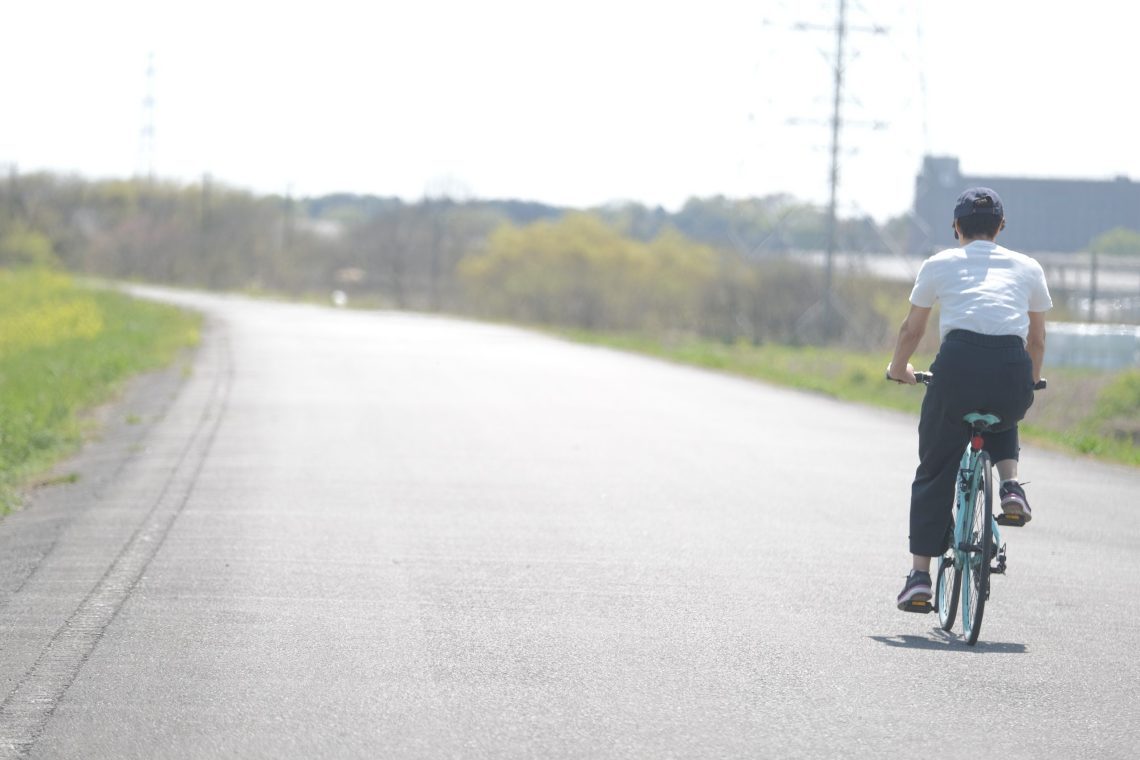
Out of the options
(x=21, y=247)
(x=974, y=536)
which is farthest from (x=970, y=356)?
(x=21, y=247)

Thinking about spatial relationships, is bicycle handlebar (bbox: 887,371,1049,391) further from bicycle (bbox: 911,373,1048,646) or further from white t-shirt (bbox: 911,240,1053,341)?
white t-shirt (bbox: 911,240,1053,341)

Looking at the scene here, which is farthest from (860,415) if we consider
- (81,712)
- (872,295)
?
(872,295)

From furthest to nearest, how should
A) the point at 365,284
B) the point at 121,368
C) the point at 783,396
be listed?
the point at 365,284 → the point at 121,368 → the point at 783,396

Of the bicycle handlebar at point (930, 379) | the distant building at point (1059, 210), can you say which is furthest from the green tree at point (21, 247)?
the bicycle handlebar at point (930, 379)

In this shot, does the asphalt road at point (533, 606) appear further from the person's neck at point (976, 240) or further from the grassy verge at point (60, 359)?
the person's neck at point (976, 240)

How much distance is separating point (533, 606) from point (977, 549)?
197cm

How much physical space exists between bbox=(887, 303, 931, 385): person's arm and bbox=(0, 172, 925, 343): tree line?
26972 millimetres

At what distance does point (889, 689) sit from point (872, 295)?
114ft

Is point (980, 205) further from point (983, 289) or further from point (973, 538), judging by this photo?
point (973, 538)

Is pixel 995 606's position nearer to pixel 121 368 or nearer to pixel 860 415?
pixel 860 415

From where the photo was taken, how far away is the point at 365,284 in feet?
324

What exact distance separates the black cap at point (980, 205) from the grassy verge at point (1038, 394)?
343 inches

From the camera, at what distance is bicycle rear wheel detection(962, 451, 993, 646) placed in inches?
256

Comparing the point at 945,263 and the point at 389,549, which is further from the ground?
the point at 945,263
